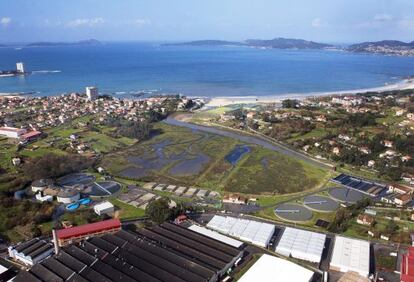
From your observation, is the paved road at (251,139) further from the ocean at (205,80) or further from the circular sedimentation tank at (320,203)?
the ocean at (205,80)

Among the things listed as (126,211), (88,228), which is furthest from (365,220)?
(88,228)

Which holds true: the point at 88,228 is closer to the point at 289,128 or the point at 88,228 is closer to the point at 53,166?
the point at 53,166

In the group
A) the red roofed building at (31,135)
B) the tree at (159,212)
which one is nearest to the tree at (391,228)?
the tree at (159,212)

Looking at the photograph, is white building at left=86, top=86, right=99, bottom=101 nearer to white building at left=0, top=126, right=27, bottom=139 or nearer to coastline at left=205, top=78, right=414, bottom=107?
coastline at left=205, top=78, right=414, bottom=107

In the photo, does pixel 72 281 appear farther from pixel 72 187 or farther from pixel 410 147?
pixel 410 147

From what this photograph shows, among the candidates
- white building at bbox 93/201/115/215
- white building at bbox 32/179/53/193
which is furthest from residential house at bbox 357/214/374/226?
white building at bbox 32/179/53/193

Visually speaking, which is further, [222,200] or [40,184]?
[40,184]

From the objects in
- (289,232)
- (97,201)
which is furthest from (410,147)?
(97,201)

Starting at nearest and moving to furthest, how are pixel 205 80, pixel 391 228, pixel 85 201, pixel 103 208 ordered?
pixel 391 228 → pixel 103 208 → pixel 85 201 → pixel 205 80
